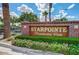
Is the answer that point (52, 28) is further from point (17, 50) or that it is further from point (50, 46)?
point (17, 50)

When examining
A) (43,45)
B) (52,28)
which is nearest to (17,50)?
(43,45)

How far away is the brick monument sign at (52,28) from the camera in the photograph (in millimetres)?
1732

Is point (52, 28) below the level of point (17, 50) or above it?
above

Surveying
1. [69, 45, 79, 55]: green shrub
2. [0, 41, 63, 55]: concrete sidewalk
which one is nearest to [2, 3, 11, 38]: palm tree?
[0, 41, 63, 55]: concrete sidewalk

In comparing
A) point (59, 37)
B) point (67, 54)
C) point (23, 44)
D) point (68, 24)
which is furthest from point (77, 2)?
point (23, 44)

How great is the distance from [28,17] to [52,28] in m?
0.22

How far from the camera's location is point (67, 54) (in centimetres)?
172

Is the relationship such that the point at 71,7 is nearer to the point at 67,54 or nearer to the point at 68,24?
the point at 68,24

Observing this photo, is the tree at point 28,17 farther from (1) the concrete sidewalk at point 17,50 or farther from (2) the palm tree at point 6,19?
(1) the concrete sidewalk at point 17,50

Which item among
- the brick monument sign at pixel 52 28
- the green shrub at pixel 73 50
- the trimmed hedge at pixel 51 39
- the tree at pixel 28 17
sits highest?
the tree at pixel 28 17

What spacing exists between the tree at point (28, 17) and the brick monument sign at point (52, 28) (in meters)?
0.03

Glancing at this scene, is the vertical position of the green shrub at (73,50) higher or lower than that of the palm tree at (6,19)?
lower

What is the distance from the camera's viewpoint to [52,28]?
1764mm

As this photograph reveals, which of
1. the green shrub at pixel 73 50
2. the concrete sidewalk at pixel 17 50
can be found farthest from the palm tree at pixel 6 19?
the green shrub at pixel 73 50
